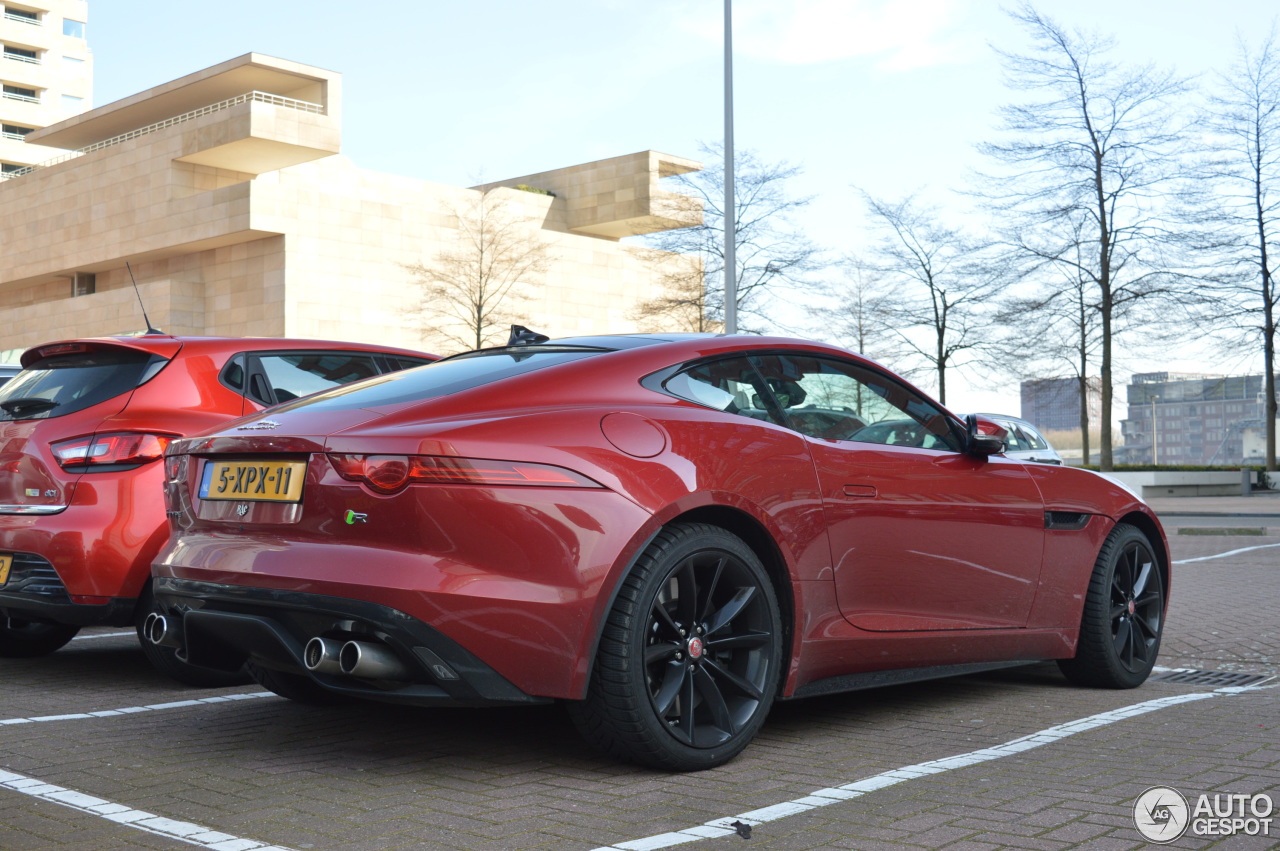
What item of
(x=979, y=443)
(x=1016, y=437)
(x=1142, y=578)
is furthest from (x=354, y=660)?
(x=1016, y=437)

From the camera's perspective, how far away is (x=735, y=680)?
156 inches

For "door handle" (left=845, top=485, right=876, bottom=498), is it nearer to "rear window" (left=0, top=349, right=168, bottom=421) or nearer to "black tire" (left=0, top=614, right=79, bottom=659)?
"rear window" (left=0, top=349, right=168, bottom=421)

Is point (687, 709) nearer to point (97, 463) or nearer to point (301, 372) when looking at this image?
point (97, 463)

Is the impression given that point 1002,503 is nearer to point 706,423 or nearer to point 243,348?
point 706,423

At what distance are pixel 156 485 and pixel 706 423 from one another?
2648mm

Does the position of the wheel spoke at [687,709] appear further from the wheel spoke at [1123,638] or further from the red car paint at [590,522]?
the wheel spoke at [1123,638]

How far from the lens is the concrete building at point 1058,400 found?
32.0 m

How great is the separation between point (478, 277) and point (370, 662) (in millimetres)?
44041

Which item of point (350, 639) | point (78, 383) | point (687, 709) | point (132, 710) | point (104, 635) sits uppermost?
point (78, 383)

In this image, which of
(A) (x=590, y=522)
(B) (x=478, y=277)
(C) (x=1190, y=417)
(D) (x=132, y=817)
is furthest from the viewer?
(B) (x=478, y=277)

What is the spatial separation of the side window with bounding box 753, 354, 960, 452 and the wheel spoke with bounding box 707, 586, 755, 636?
2.19 ft

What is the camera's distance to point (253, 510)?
12.5 feet

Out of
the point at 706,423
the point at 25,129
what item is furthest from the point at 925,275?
the point at 25,129

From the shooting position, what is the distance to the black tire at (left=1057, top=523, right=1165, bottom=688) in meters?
5.52
